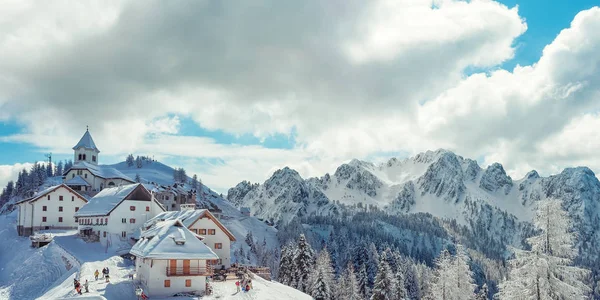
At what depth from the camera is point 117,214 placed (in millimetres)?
68000

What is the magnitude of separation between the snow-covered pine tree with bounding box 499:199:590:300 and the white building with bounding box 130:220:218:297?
27791mm

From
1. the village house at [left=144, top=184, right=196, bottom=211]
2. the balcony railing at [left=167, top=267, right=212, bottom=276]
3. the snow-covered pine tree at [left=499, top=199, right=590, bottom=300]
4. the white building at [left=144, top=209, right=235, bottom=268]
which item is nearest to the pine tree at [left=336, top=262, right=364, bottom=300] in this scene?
the white building at [left=144, top=209, right=235, bottom=268]

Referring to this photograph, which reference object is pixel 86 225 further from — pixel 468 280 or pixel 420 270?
pixel 420 270

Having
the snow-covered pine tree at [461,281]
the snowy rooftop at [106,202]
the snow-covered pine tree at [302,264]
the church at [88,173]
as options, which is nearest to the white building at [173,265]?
the snow-covered pine tree at [461,281]

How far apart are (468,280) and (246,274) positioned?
77.1 ft

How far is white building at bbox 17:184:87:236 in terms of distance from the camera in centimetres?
7550

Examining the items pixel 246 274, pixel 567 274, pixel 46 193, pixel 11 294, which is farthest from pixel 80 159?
pixel 567 274

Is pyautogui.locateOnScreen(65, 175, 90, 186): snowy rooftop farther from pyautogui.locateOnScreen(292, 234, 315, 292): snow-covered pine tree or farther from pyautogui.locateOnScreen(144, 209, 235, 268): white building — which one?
pyautogui.locateOnScreen(292, 234, 315, 292): snow-covered pine tree

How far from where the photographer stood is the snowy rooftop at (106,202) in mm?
68562

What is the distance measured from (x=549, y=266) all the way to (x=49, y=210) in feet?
252

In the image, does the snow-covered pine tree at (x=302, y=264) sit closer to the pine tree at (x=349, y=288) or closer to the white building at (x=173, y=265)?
→ the pine tree at (x=349, y=288)

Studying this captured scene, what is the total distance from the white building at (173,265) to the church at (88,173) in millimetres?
73862

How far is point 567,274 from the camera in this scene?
2398 centimetres

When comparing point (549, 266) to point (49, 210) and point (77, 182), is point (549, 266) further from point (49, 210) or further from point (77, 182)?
point (77, 182)
